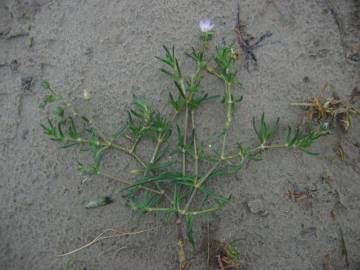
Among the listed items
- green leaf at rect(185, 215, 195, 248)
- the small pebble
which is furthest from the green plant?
the small pebble

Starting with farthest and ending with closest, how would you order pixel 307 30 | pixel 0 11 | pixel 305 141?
pixel 0 11 < pixel 307 30 < pixel 305 141

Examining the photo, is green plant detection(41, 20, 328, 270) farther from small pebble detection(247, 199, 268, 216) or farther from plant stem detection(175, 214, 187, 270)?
small pebble detection(247, 199, 268, 216)

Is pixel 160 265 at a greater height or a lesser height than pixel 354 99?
lesser

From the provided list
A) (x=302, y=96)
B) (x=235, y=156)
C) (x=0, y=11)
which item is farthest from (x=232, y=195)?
(x=0, y=11)

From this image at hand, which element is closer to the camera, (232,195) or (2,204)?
(232,195)

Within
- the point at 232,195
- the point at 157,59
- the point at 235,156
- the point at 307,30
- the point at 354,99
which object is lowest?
the point at 232,195

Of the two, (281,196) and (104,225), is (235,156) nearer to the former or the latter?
(281,196)

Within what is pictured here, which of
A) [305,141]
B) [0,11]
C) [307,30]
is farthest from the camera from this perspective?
[0,11]

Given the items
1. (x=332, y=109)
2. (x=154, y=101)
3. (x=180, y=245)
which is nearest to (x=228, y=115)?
(x=154, y=101)
